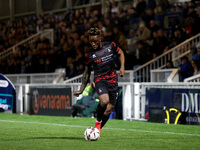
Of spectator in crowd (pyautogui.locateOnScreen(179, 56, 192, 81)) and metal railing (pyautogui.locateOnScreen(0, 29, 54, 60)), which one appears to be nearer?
spectator in crowd (pyautogui.locateOnScreen(179, 56, 192, 81))

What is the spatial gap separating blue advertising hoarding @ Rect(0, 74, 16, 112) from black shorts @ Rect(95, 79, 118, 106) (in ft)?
31.3

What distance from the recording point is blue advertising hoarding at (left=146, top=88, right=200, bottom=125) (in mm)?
11812

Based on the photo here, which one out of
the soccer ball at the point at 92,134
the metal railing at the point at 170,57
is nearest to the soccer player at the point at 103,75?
the soccer ball at the point at 92,134

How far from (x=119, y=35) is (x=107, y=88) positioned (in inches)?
395

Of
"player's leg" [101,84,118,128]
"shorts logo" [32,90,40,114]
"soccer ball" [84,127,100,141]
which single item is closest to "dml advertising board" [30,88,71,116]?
"shorts logo" [32,90,40,114]

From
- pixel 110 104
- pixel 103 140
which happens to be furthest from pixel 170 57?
pixel 103 140

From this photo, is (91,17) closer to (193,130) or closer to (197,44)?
(197,44)

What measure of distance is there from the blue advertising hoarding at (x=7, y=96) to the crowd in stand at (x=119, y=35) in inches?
114

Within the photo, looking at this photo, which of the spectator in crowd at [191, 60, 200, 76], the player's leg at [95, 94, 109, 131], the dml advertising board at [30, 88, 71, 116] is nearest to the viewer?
the player's leg at [95, 94, 109, 131]

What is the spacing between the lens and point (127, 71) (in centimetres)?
1611

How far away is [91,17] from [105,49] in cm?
1425

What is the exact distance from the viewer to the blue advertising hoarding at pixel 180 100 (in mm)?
11812

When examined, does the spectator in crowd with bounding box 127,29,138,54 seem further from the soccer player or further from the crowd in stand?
the soccer player

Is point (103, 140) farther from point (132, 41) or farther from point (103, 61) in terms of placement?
point (132, 41)
